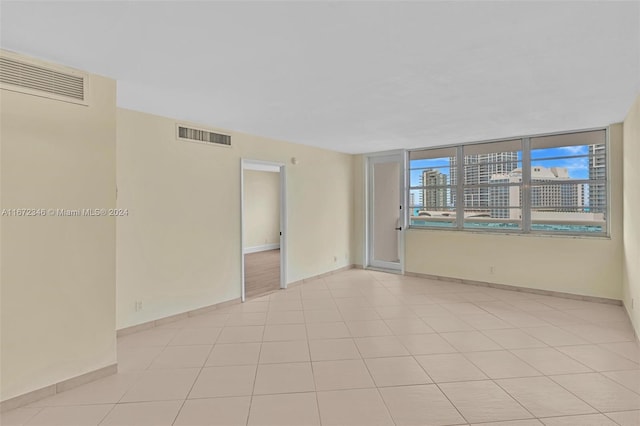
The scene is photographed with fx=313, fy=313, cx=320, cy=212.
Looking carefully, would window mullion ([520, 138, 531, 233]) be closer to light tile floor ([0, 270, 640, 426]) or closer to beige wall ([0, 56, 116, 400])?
light tile floor ([0, 270, 640, 426])

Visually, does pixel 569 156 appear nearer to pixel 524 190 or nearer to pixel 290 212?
pixel 524 190

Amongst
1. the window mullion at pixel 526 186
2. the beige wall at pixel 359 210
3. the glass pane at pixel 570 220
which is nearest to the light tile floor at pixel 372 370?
the glass pane at pixel 570 220

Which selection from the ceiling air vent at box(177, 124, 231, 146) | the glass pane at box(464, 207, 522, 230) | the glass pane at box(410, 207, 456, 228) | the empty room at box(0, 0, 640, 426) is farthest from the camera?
→ the glass pane at box(410, 207, 456, 228)

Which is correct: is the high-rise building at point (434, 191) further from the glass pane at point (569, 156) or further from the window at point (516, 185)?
the glass pane at point (569, 156)

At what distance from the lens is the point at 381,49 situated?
2.18 m

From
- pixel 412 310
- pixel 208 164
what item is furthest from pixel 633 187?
pixel 208 164

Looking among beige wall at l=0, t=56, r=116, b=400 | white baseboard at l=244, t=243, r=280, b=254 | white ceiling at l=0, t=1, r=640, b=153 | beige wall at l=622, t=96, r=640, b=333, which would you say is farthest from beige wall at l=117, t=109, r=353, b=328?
white baseboard at l=244, t=243, r=280, b=254

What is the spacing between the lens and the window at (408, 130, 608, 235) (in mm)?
4680

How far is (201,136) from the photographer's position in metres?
4.16

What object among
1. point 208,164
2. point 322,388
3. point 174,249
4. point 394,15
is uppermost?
point 394,15

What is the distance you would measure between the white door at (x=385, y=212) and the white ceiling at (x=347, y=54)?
2868mm

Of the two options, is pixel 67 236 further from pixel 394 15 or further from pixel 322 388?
pixel 394 15

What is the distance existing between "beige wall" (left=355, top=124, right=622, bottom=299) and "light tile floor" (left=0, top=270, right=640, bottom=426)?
0.46 m

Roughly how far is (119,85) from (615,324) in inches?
230
